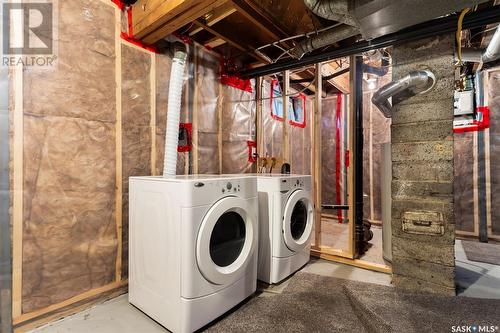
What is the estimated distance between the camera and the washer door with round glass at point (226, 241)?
55.9 inches

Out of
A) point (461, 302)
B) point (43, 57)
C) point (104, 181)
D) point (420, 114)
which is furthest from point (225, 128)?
point (461, 302)

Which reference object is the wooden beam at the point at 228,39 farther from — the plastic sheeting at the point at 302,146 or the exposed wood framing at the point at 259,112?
the plastic sheeting at the point at 302,146

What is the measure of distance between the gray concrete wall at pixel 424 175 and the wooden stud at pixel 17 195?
2.60m

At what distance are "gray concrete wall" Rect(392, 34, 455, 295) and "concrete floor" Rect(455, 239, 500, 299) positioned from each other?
0.94ft

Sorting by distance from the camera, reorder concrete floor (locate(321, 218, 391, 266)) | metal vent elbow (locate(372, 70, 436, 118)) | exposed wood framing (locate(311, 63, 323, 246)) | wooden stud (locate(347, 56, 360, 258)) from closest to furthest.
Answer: metal vent elbow (locate(372, 70, 436, 118)) → wooden stud (locate(347, 56, 360, 258)) → concrete floor (locate(321, 218, 391, 266)) → exposed wood framing (locate(311, 63, 323, 246))

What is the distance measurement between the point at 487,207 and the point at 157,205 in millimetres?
3942

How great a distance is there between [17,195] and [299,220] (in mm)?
2140

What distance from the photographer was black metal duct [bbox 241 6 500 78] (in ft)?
5.43

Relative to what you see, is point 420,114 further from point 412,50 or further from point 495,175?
point 495,175

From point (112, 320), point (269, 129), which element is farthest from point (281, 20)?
point (112, 320)

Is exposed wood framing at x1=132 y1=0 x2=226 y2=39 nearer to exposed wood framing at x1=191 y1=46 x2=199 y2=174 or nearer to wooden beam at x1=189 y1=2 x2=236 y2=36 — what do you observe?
wooden beam at x1=189 y1=2 x2=236 y2=36

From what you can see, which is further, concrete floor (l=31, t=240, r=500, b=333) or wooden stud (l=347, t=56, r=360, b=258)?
wooden stud (l=347, t=56, r=360, b=258)

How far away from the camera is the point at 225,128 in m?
2.83

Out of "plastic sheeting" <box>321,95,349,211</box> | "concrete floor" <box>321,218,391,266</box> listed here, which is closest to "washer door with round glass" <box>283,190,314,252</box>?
"concrete floor" <box>321,218,391,266</box>
